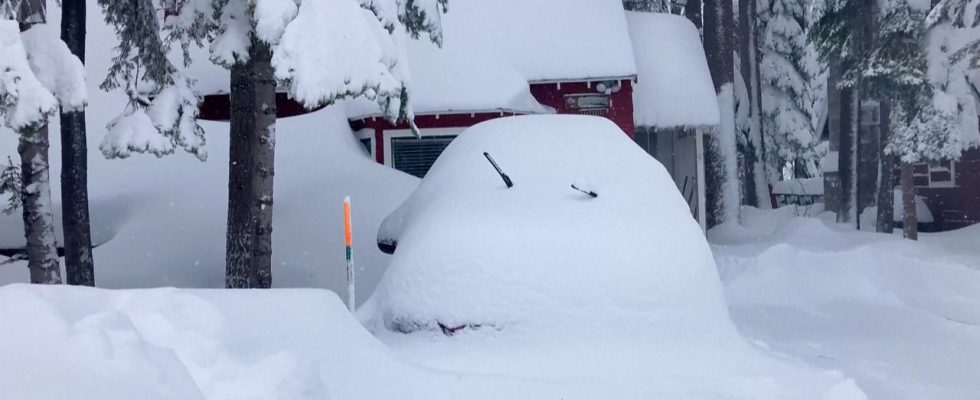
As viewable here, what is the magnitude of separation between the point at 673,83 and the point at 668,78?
5.4 inches

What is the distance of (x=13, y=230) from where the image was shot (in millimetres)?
11852

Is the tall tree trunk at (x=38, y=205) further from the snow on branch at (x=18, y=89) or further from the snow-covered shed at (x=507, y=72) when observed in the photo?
the snow-covered shed at (x=507, y=72)

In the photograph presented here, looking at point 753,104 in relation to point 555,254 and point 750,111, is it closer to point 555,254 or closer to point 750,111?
point 750,111

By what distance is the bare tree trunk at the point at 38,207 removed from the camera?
8.27 metres

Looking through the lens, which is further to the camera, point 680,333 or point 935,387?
point 935,387

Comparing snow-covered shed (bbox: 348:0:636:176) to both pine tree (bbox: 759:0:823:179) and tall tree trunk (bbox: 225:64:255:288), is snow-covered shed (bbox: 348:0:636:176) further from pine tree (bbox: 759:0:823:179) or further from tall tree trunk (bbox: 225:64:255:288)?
pine tree (bbox: 759:0:823:179)

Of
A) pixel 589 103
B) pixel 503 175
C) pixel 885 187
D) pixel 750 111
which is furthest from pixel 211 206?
pixel 750 111

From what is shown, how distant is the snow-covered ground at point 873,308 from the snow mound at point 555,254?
1398 mm

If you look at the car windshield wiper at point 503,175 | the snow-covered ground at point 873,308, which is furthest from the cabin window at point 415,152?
the car windshield wiper at point 503,175

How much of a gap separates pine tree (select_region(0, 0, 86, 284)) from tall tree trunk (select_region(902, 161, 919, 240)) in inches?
484

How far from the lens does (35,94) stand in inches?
264

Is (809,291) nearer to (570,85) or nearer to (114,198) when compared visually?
(570,85)

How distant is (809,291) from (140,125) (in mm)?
7755

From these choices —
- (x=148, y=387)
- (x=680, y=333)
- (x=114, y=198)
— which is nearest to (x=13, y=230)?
(x=114, y=198)
